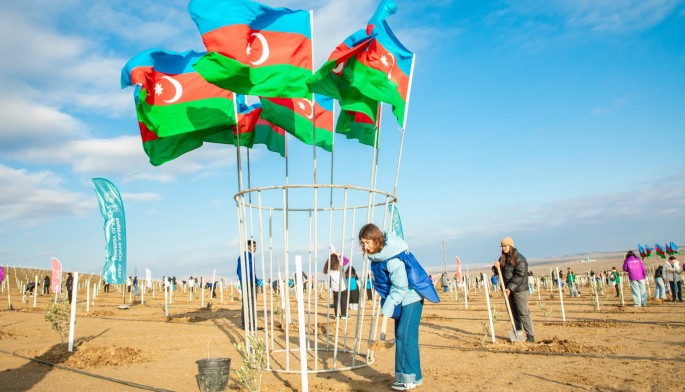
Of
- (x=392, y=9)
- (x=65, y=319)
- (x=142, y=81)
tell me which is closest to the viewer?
(x=392, y=9)

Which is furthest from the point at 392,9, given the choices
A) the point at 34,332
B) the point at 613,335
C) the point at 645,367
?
the point at 34,332

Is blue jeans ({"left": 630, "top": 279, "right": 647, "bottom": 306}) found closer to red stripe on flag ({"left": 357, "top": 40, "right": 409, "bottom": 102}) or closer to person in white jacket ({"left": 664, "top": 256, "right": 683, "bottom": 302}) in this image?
person in white jacket ({"left": 664, "top": 256, "right": 683, "bottom": 302})

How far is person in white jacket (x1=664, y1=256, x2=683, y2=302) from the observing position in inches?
719

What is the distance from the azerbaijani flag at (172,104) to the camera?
8.82 meters

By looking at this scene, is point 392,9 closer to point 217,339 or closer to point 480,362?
point 480,362

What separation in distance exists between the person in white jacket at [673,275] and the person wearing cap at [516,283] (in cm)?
1261

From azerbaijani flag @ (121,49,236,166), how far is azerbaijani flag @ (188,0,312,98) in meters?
2.11

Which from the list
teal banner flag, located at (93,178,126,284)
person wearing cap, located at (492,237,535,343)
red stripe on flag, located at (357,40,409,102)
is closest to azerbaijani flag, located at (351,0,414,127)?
red stripe on flag, located at (357,40,409,102)

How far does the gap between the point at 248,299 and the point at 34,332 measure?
9.29 meters

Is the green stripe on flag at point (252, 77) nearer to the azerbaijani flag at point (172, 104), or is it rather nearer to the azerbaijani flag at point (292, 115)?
the azerbaijani flag at point (292, 115)

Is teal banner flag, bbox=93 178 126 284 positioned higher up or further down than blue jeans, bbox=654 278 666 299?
higher up

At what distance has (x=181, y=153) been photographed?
30.5ft

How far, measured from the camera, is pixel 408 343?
5590mm

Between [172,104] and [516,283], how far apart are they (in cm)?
711
